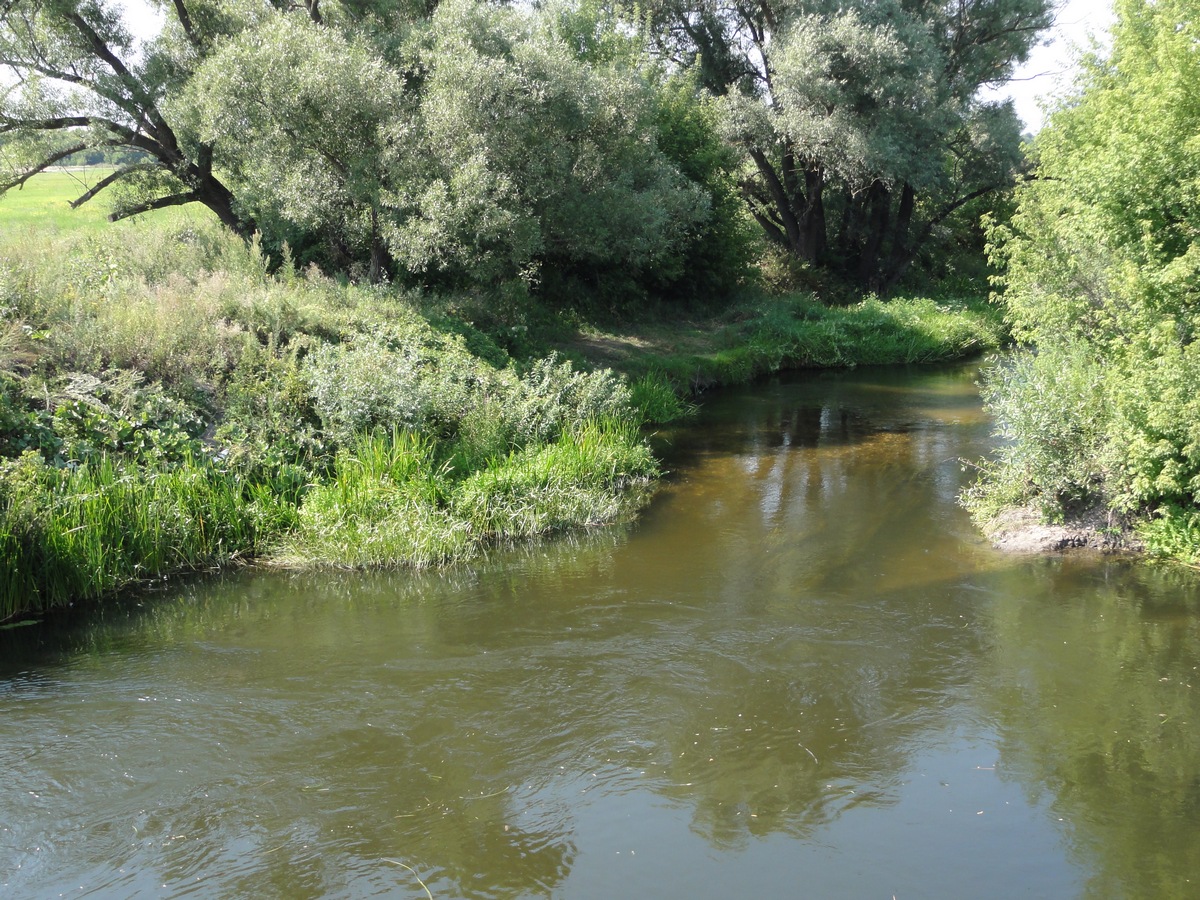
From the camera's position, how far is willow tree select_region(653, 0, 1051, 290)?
2703cm

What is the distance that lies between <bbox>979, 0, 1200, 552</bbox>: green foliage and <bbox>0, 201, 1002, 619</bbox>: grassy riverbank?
5.71 meters

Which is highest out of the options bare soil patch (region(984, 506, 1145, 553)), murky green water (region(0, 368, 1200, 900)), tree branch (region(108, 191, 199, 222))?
tree branch (region(108, 191, 199, 222))

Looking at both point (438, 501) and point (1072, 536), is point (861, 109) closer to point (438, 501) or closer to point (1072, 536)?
point (1072, 536)

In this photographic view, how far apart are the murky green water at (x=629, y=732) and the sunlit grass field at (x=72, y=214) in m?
12.7

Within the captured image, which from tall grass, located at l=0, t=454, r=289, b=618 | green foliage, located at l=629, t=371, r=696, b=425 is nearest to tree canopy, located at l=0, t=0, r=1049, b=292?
green foliage, located at l=629, t=371, r=696, b=425

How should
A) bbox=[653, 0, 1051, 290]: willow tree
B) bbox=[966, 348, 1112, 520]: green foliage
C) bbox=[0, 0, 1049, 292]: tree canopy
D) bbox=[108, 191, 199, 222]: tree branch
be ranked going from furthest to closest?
bbox=[653, 0, 1051, 290]: willow tree
bbox=[108, 191, 199, 222]: tree branch
bbox=[0, 0, 1049, 292]: tree canopy
bbox=[966, 348, 1112, 520]: green foliage

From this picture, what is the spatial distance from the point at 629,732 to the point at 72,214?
73.8 feet

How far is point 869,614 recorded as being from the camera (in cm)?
958

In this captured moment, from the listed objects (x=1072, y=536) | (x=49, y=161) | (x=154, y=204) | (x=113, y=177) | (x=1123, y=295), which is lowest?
(x=1072, y=536)

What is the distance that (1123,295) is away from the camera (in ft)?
37.8

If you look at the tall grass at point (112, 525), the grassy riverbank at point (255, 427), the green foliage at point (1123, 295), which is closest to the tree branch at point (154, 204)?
the grassy riverbank at point (255, 427)

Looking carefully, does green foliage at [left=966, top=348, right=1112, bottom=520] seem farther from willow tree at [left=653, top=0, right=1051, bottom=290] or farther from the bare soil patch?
willow tree at [left=653, top=0, right=1051, bottom=290]

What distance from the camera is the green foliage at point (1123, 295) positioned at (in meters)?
10.4

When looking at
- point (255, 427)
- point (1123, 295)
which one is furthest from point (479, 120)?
point (1123, 295)
